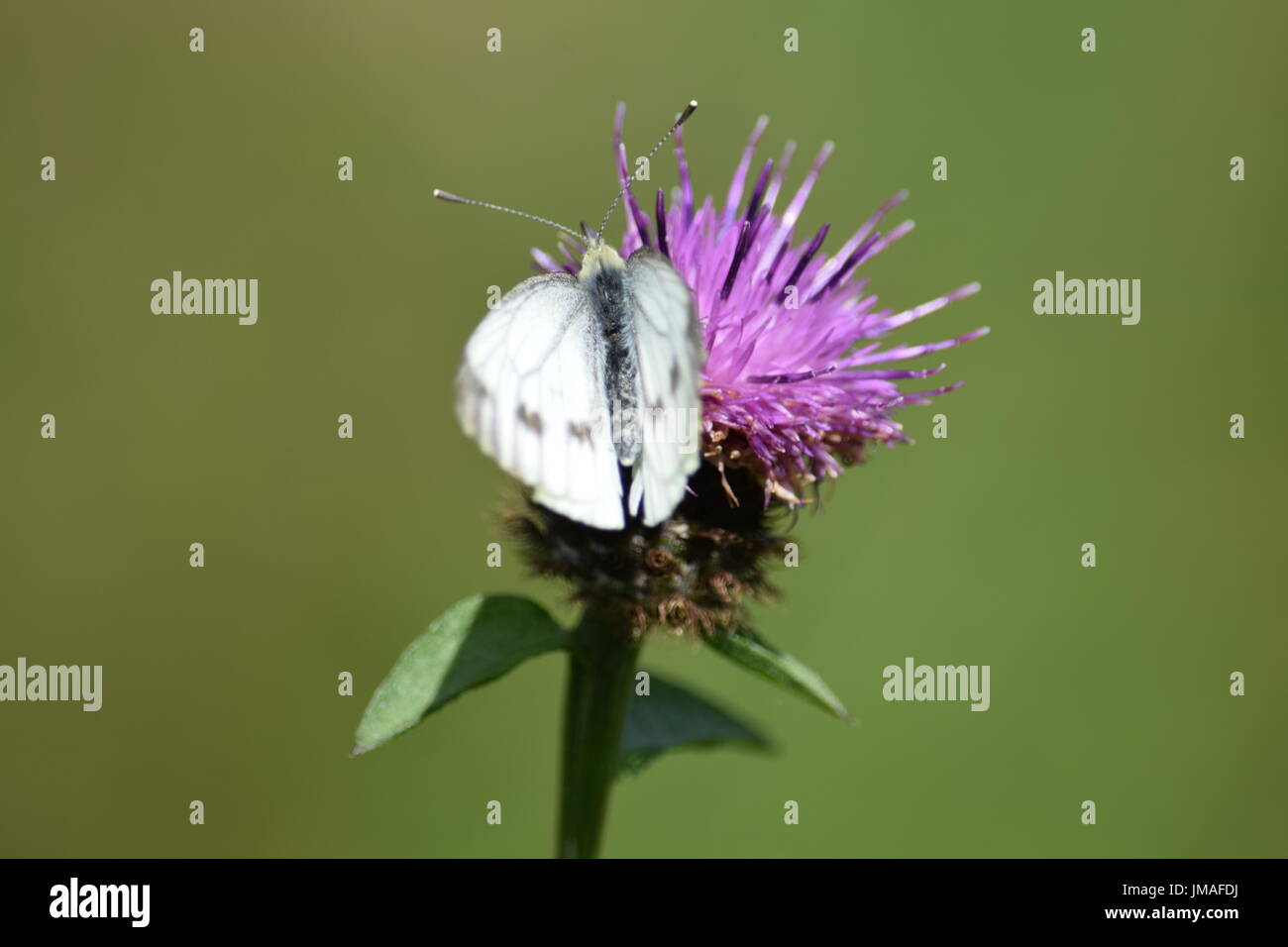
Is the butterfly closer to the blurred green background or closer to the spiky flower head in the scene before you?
the spiky flower head

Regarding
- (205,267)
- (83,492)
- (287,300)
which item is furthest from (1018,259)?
(83,492)

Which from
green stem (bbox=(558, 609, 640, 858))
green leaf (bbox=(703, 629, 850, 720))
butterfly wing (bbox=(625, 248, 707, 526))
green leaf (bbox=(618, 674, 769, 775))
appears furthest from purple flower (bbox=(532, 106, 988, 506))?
green leaf (bbox=(618, 674, 769, 775))

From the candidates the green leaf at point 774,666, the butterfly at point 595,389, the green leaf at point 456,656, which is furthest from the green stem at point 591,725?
the butterfly at point 595,389

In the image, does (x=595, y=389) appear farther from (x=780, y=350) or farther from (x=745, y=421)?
(x=780, y=350)

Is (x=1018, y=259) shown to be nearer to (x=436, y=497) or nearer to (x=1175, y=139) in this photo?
(x=1175, y=139)

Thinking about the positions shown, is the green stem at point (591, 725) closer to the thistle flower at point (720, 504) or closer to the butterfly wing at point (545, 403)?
the thistle flower at point (720, 504)

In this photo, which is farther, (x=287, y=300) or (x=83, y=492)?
(x=287, y=300)
